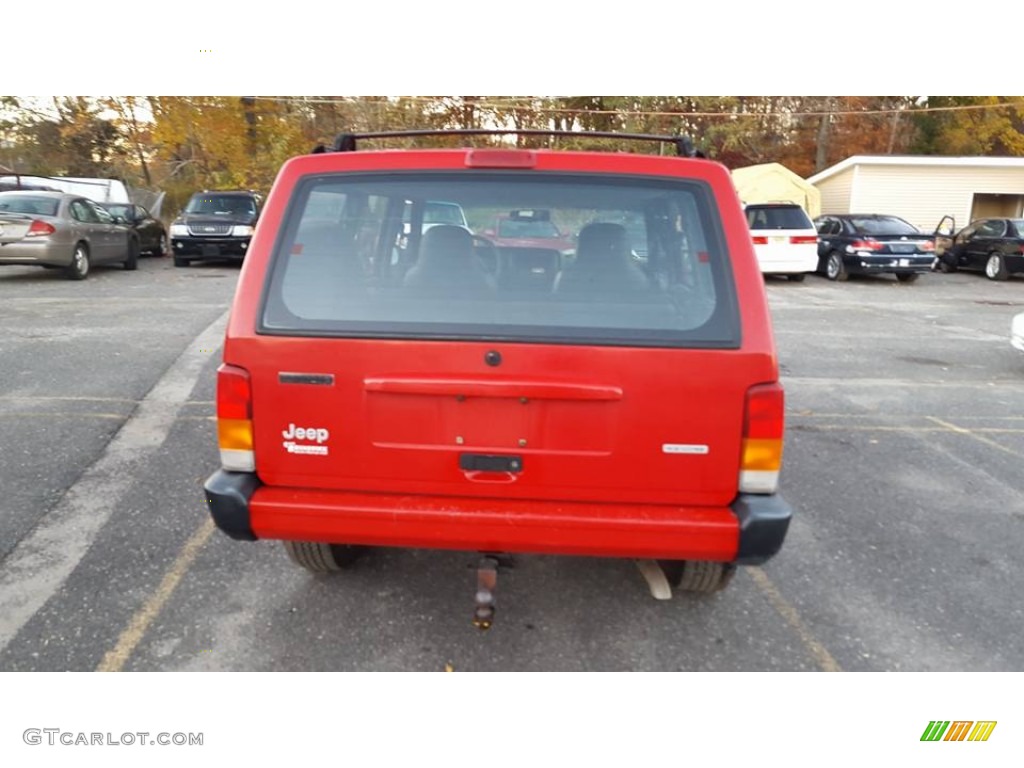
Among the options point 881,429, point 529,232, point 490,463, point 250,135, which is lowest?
point 881,429

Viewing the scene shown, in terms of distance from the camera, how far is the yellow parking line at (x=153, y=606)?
266 centimetres

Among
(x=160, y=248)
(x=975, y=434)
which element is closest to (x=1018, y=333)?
(x=975, y=434)

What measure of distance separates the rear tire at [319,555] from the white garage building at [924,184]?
80.6 feet

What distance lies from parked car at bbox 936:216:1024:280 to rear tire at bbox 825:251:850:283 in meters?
3.67

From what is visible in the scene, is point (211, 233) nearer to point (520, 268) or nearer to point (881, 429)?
point (881, 429)

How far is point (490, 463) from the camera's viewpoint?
245 cm

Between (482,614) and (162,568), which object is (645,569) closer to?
(482,614)

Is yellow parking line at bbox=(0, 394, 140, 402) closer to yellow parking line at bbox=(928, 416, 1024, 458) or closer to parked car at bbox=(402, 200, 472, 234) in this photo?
parked car at bbox=(402, 200, 472, 234)

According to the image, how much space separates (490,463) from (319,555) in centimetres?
111

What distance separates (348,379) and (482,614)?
958mm

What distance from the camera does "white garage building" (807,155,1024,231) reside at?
2336cm

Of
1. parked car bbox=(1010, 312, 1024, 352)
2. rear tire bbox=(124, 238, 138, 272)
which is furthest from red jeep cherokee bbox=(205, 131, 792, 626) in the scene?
rear tire bbox=(124, 238, 138, 272)

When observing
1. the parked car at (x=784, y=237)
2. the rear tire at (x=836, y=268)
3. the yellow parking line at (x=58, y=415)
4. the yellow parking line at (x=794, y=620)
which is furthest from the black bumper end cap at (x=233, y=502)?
the rear tire at (x=836, y=268)

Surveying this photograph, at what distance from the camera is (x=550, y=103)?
26000 millimetres
